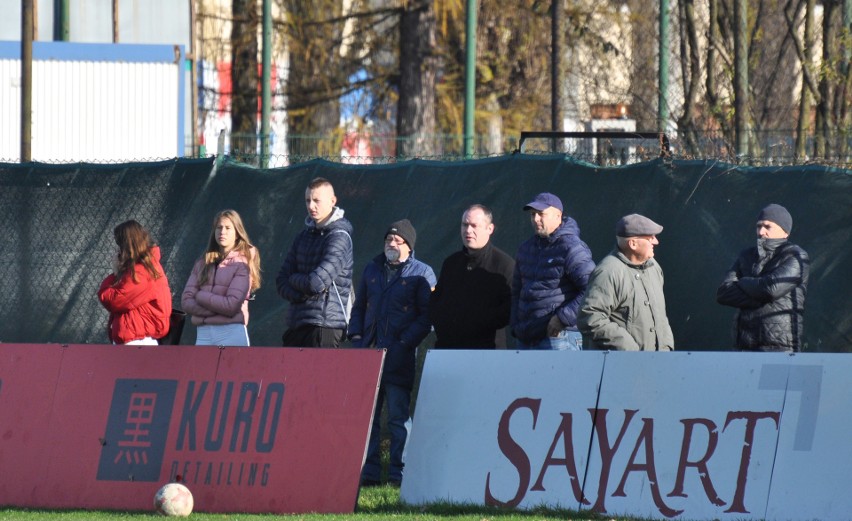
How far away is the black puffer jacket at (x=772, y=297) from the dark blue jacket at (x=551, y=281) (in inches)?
34.2

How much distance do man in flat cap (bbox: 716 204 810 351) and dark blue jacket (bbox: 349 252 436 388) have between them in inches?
74.8

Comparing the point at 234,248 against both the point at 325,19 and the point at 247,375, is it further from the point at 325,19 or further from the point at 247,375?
the point at 325,19

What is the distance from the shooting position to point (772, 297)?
24.0 ft

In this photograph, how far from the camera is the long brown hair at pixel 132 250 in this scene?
322 inches

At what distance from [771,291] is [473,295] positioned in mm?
1842

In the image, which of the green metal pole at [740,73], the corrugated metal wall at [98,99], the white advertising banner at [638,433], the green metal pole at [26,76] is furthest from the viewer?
the corrugated metal wall at [98,99]

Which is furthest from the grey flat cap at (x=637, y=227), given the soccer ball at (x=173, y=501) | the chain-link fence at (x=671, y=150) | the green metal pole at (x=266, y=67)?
the green metal pole at (x=266, y=67)

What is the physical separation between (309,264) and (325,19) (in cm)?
1552

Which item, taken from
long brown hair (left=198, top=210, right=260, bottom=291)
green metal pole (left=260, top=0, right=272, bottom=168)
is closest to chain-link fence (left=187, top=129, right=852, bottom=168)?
long brown hair (left=198, top=210, right=260, bottom=291)

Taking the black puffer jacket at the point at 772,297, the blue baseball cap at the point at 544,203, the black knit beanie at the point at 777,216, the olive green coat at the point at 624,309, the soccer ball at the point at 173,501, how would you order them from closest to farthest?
the soccer ball at the point at 173,501 < the olive green coat at the point at 624,309 < the black puffer jacket at the point at 772,297 < the black knit beanie at the point at 777,216 < the blue baseball cap at the point at 544,203

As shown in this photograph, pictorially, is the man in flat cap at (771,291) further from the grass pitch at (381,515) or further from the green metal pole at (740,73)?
the green metal pole at (740,73)

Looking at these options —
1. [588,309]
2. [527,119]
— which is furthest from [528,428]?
[527,119]

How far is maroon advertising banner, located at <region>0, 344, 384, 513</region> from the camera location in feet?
23.4

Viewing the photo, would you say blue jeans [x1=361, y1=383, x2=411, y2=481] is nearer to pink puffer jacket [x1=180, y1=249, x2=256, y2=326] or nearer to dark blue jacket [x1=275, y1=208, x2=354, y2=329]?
dark blue jacket [x1=275, y1=208, x2=354, y2=329]
